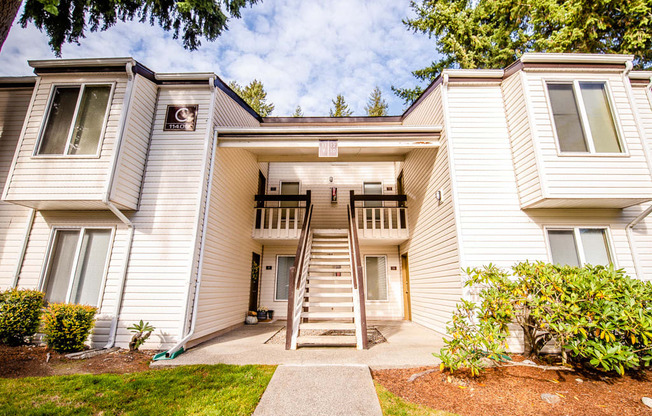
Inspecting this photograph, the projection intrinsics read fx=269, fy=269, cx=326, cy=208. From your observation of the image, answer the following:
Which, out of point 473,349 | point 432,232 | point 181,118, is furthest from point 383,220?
point 181,118

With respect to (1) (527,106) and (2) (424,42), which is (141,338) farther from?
(2) (424,42)

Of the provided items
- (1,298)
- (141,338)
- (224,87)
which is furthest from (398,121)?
(1,298)

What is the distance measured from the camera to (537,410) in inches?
110

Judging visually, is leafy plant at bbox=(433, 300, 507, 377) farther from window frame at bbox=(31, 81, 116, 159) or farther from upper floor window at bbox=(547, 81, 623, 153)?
window frame at bbox=(31, 81, 116, 159)

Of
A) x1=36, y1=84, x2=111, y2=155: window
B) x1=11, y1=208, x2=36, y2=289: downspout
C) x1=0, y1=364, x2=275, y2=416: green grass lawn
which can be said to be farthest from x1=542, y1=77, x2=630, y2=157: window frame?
x1=11, y1=208, x2=36, y2=289: downspout

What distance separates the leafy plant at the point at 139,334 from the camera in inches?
184

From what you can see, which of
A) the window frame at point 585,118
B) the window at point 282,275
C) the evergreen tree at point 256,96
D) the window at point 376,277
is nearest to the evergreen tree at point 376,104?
the evergreen tree at point 256,96

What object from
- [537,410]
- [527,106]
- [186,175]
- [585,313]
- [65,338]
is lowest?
[537,410]

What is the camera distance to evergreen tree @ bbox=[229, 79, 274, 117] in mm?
19828

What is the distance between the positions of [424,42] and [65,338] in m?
15.4

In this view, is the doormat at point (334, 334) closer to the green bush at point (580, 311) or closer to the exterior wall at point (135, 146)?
the green bush at point (580, 311)

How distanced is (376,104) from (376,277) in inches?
633

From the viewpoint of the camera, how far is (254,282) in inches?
338

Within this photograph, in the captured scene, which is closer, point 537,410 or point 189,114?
point 537,410
